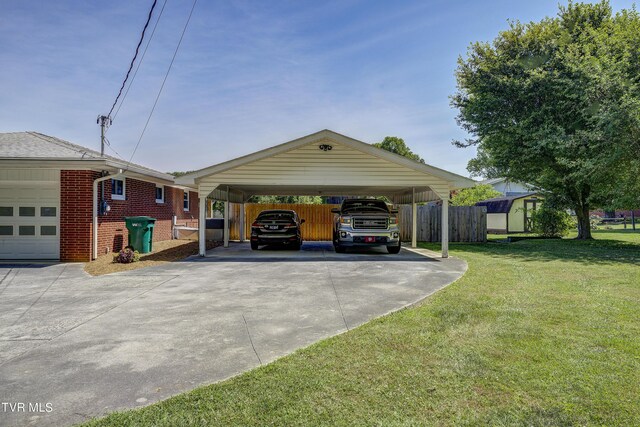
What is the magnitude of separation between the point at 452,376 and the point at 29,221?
495 inches

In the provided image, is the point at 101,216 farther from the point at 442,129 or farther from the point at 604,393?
the point at 442,129

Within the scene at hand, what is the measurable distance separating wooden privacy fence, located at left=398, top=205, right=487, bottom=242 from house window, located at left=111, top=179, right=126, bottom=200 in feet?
41.2

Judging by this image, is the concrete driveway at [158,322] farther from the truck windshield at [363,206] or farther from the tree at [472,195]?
the tree at [472,195]

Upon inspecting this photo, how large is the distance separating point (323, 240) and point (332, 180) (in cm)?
843

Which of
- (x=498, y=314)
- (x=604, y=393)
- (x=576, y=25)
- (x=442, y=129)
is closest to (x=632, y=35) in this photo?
(x=576, y=25)

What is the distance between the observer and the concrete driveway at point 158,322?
3248 millimetres

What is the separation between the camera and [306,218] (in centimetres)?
2036

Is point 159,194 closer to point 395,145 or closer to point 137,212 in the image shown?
point 137,212

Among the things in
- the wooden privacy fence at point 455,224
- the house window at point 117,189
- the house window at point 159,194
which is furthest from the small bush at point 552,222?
the house window at point 117,189

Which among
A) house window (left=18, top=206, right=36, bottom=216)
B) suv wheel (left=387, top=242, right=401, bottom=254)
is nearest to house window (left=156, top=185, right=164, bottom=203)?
house window (left=18, top=206, right=36, bottom=216)

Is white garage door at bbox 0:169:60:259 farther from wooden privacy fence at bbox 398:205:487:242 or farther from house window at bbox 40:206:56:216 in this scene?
wooden privacy fence at bbox 398:205:487:242

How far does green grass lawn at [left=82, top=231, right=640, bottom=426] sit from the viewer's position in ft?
9.02

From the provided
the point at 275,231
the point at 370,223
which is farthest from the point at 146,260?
the point at 370,223

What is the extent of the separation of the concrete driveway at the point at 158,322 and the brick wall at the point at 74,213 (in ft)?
3.69
